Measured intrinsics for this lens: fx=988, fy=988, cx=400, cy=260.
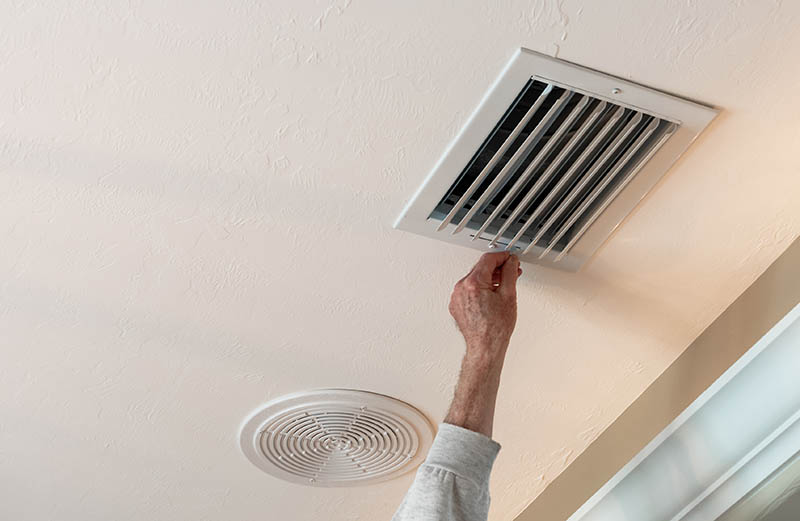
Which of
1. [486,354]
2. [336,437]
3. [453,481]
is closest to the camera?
[453,481]

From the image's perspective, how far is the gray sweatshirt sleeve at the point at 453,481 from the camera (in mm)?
1131

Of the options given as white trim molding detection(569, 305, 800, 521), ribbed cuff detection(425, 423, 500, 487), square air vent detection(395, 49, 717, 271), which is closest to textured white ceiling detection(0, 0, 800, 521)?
square air vent detection(395, 49, 717, 271)

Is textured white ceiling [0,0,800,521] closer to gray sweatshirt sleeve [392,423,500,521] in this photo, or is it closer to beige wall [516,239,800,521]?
beige wall [516,239,800,521]

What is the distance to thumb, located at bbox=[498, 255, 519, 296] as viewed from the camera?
4.34ft

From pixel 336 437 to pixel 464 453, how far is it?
21.8 inches

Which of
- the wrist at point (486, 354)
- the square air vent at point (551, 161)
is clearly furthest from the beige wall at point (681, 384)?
the wrist at point (486, 354)

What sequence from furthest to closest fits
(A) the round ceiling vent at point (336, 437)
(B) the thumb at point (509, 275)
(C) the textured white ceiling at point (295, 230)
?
(A) the round ceiling vent at point (336, 437)
(B) the thumb at point (509, 275)
(C) the textured white ceiling at point (295, 230)

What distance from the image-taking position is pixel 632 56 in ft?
3.59

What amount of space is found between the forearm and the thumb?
8 centimetres

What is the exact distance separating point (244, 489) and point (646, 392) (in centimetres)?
75

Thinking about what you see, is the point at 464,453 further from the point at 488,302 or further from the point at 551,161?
the point at 551,161

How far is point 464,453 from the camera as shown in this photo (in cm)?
117

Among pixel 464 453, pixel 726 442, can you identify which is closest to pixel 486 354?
pixel 464 453

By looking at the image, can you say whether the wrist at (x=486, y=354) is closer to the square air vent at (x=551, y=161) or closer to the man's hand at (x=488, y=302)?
the man's hand at (x=488, y=302)
